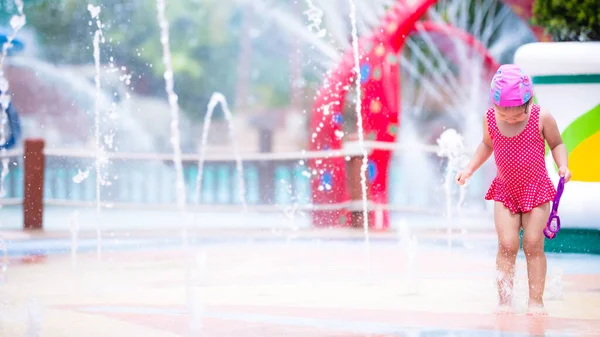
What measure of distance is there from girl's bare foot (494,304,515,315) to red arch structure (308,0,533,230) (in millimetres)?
5727

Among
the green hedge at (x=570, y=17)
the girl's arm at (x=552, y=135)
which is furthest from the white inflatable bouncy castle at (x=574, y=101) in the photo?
the girl's arm at (x=552, y=135)

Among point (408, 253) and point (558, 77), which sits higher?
point (558, 77)

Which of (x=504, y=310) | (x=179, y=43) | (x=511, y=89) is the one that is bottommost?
(x=504, y=310)

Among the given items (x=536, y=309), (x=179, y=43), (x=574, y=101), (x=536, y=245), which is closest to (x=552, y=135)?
(x=536, y=245)

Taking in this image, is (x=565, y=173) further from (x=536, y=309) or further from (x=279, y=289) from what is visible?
(x=279, y=289)

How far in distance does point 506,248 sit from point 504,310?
30 cm

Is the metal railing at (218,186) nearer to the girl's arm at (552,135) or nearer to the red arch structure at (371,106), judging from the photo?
the red arch structure at (371,106)

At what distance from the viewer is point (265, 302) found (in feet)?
16.3

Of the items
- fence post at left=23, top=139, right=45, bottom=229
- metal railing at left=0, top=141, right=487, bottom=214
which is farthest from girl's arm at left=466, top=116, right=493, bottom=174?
metal railing at left=0, top=141, right=487, bottom=214

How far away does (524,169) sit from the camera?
179 inches

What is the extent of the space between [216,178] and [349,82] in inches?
227

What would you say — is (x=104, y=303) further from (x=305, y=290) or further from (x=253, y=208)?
(x=253, y=208)

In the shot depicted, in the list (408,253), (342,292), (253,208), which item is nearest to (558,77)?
(408,253)

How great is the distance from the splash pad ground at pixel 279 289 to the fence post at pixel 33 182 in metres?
1.32
